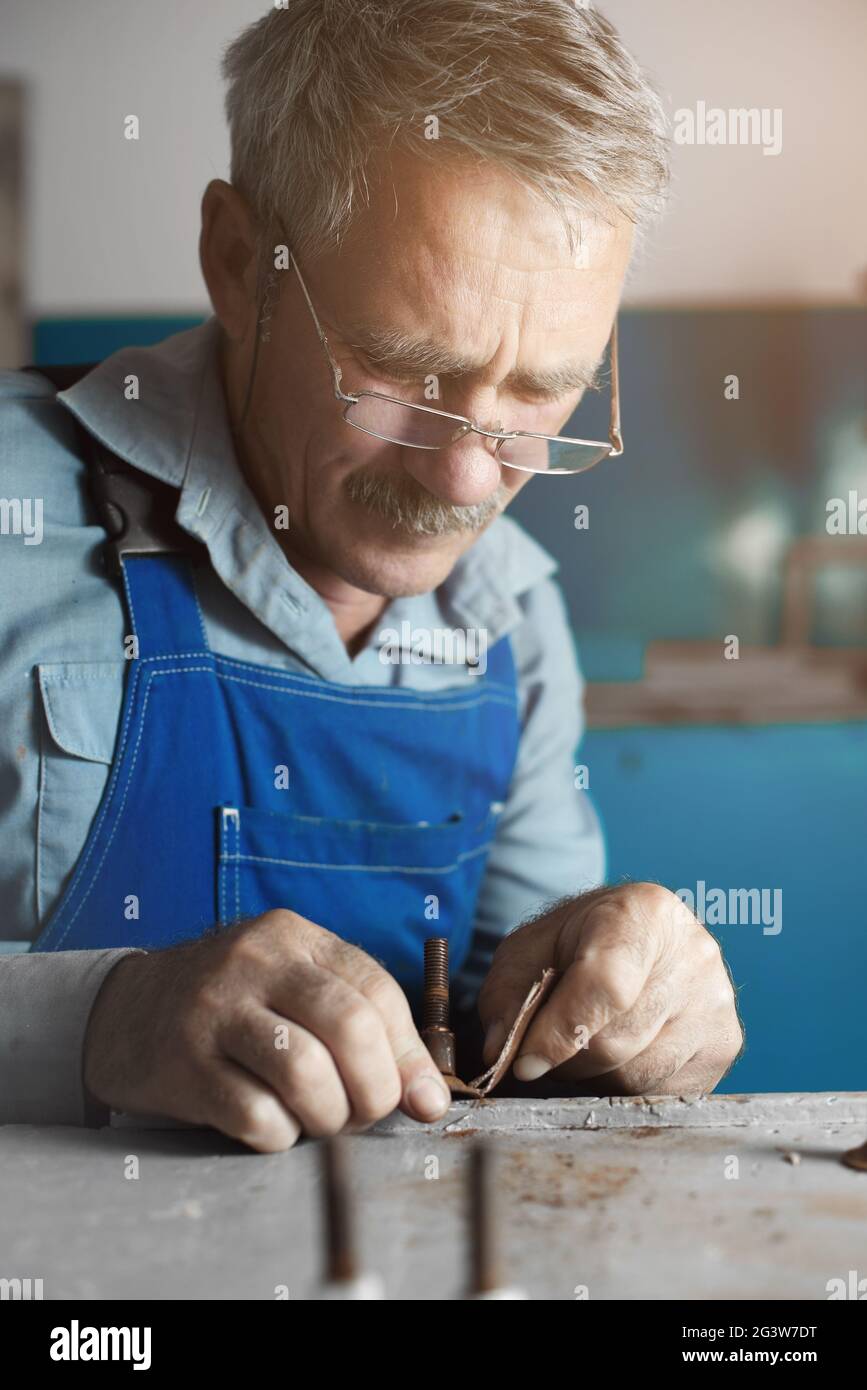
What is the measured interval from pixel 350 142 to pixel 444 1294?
1018mm

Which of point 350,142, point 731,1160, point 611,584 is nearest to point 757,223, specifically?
point 611,584

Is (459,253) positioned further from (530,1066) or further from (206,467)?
(530,1066)

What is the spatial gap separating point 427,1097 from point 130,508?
73cm

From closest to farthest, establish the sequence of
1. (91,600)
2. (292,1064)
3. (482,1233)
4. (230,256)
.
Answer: (482,1233), (292,1064), (91,600), (230,256)

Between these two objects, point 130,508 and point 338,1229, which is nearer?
point 338,1229

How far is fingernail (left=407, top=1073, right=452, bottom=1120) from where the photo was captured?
898 millimetres

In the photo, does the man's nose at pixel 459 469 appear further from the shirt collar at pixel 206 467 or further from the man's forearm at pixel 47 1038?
the man's forearm at pixel 47 1038

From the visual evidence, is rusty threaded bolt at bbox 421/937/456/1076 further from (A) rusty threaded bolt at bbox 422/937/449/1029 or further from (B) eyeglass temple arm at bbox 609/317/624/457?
(B) eyeglass temple arm at bbox 609/317/624/457

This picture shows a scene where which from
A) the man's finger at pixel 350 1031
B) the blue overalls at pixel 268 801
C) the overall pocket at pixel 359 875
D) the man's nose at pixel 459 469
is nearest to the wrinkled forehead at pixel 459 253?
the man's nose at pixel 459 469

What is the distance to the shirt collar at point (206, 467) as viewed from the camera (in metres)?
1.35

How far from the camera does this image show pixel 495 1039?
1068mm

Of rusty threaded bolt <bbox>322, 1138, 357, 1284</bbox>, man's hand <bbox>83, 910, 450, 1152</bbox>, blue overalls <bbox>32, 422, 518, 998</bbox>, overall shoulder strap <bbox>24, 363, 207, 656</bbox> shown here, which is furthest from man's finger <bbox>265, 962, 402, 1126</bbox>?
overall shoulder strap <bbox>24, 363, 207, 656</bbox>

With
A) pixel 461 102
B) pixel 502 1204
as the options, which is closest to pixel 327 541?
pixel 461 102

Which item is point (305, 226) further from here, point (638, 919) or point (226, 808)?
point (638, 919)
